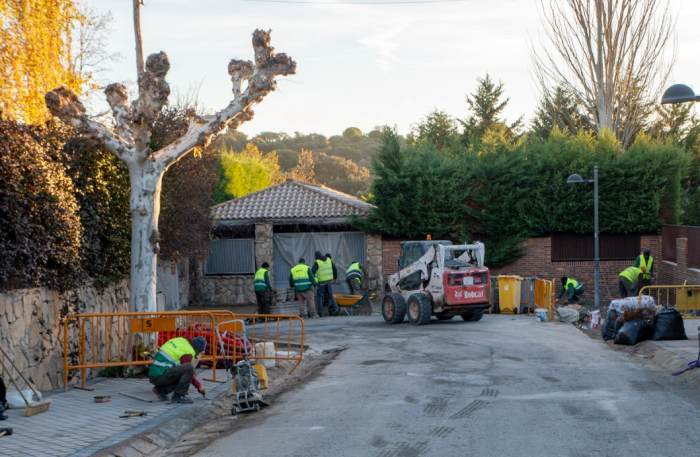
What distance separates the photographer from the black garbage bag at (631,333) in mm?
18359

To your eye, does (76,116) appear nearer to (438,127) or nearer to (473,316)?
(473,316)

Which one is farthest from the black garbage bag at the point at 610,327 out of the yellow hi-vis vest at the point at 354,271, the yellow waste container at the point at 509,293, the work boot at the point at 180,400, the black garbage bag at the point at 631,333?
the work boot at the point at 180,400

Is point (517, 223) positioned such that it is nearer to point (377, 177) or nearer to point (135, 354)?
point (377, 177)

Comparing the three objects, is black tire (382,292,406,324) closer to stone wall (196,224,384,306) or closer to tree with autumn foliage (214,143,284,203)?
stone wall (196,224,384,306)

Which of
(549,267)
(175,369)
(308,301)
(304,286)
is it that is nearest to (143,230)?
(175,369)

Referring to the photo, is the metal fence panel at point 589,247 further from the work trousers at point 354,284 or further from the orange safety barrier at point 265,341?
the orange safety barrier at point 265,341

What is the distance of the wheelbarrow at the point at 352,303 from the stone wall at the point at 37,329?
13929mm

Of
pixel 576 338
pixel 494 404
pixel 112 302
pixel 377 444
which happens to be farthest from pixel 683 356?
pixel 112 302

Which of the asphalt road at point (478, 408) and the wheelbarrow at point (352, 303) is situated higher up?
the wheelbarrow at point (352, 303)

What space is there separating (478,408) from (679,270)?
20149mm

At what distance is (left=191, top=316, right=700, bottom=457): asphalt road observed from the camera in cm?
897

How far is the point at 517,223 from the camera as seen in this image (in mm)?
31625

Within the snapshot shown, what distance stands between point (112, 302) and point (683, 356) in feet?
33.4

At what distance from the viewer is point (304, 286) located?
1022 inches
